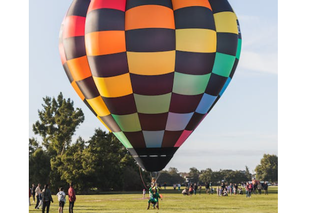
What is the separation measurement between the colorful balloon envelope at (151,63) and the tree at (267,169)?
296 ft

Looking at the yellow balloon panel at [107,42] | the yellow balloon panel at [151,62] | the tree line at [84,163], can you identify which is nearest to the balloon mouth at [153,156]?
the yellow balloon panel at [151,62]

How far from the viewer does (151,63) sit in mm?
12633

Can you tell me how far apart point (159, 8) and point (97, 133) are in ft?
98.8

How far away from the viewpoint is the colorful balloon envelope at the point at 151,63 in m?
12.7

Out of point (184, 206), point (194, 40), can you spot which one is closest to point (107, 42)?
point (194, 40)

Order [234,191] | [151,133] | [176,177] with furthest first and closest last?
[176,177]
[234,191]
[151,133]

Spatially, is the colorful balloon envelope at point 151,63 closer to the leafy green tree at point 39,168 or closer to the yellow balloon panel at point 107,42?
the yellow balloon panel at point 107,42

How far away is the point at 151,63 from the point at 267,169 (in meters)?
94.3

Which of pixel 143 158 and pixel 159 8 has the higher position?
pixel 159 8

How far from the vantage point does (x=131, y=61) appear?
41.8ft

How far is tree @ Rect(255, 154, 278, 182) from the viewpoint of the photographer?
331ft

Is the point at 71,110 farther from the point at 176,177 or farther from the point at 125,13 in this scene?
the point at 176,177

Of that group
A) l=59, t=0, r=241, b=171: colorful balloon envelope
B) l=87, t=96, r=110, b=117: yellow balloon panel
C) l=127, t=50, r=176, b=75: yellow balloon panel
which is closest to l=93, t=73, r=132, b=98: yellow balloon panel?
l=59, t=0, r=241, b=171: colorful balloon envelope

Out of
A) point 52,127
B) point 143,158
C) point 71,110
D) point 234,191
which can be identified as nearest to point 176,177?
point 52,127
